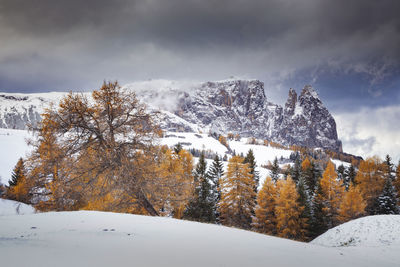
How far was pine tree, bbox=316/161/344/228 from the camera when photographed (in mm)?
29000

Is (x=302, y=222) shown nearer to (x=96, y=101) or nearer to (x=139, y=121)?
(x=139, y=121)

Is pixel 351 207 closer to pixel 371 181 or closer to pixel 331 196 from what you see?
pixel 331 196

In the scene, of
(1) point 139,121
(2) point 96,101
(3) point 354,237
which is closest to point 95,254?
(1) point 139,121

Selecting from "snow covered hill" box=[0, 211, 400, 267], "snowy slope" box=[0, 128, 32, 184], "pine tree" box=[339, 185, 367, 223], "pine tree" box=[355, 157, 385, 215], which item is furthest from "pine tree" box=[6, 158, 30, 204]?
"pine tree" box=[355, 157, 385, 215]

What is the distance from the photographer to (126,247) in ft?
14.4

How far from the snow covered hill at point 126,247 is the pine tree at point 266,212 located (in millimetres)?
21395

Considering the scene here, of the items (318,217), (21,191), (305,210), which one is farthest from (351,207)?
(21,191)

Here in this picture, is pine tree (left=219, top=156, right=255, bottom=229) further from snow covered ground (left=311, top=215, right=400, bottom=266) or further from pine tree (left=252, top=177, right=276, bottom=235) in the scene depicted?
snow covered ground (left=311, top=215, right=400, bottom=266)

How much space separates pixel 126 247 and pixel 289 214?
24.0 metres

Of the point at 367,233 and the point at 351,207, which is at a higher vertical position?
the point at 351,207

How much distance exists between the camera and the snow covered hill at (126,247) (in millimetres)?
3500

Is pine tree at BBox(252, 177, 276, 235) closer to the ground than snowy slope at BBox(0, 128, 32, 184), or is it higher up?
closer to the ground

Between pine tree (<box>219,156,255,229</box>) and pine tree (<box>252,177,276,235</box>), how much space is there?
110 centimetres

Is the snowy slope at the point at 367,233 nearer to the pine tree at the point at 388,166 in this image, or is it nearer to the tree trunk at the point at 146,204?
the tree trunk at the point at 146,204
